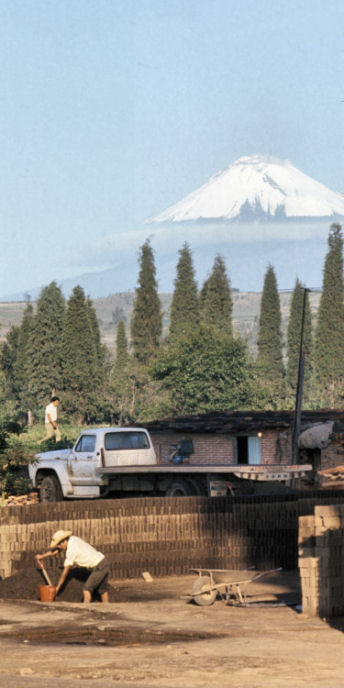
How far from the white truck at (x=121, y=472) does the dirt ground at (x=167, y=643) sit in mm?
6698

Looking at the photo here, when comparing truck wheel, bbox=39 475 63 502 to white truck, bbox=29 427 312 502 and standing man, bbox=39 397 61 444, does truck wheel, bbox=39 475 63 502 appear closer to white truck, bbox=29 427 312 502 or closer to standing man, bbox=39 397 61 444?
white truck, bbox=29 427 312 502

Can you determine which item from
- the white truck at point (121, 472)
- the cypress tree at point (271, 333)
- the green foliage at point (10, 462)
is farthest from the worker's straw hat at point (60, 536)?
the cypress tree at point (271, 333)

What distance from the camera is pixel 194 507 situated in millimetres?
21609

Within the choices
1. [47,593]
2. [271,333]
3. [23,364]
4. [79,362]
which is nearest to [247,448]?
[47,593]

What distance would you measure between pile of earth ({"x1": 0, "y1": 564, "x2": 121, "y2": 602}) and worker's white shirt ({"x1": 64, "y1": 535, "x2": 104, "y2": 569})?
816 mm

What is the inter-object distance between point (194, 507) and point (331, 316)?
71.4 m

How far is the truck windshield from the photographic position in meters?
29.0

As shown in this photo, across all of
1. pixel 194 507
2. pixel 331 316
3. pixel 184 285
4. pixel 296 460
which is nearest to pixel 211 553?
pixel 194 507

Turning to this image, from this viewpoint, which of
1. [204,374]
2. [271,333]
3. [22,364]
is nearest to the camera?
[204,374]

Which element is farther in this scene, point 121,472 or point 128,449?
point 128,449

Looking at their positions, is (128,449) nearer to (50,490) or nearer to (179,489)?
(50,490)

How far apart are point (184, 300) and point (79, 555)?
8067 centimetres

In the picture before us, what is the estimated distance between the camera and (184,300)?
9775cm

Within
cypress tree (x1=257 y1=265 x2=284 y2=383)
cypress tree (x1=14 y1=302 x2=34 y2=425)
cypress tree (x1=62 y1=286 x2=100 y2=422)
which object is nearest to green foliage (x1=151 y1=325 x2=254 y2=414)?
cypress tree (x1=62 y1=286 x2=100 y2=422)
